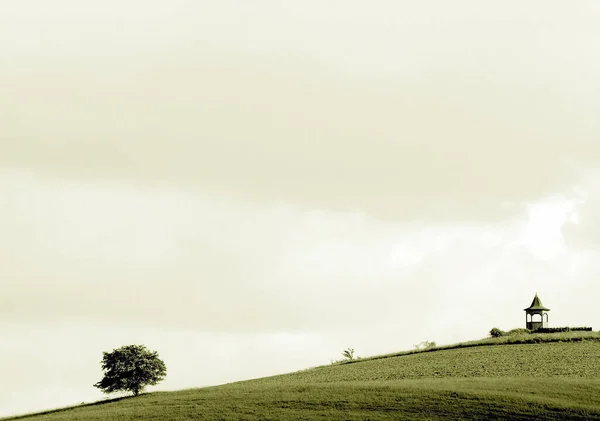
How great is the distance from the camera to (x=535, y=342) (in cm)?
11950

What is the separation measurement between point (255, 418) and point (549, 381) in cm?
2740

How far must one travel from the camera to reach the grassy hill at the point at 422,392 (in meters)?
79.9

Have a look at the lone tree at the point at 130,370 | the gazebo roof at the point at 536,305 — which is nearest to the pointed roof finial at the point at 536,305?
the gazebo roof at the point at 536,305

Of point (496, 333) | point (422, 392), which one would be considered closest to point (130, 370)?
point (422, 392)

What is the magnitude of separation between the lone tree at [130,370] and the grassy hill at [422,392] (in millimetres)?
2395

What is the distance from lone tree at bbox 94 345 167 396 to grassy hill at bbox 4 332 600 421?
2.40 metres

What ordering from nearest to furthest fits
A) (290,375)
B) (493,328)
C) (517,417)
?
1. (517,417)
2. (290,375)
3. (493,328)

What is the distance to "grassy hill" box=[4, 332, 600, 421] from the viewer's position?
262ft

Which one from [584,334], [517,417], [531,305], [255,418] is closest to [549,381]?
[517,417]

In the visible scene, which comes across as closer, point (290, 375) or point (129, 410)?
point (129, 410)

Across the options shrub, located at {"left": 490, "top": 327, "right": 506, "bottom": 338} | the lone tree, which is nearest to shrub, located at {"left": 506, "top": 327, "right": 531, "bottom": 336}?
shrub, located at {"left": 490, "top": 327, "right": 506, "bottom": 338}

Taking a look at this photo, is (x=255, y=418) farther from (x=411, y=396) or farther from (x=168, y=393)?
(x=168, y=393)

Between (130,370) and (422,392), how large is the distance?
42.0m

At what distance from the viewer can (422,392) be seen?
86.2 meters
